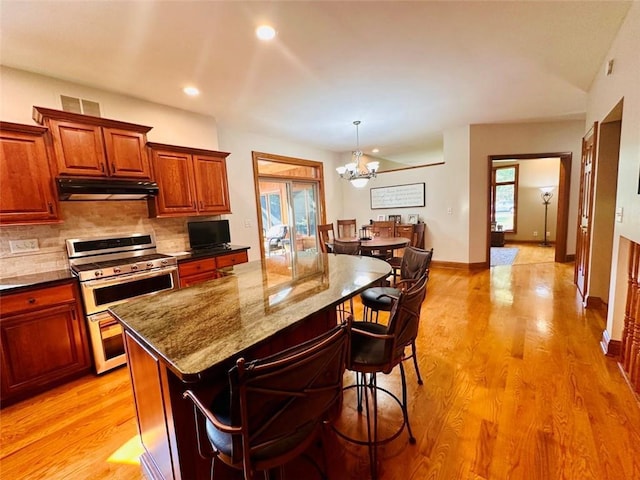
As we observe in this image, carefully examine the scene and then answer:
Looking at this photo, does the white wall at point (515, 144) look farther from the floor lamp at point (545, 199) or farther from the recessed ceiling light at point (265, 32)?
the recessed ceiling light at point (265, 32)

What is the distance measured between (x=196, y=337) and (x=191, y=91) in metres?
2.97

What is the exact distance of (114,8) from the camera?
1832 millimetres

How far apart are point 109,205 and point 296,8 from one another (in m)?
2.62

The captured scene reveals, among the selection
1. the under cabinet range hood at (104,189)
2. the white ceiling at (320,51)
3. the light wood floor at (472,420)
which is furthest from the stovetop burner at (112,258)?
the white ceiling at (320,51)

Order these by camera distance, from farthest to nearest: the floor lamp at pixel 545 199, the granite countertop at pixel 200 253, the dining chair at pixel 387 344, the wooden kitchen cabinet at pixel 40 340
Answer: the floor lamp at pixel 545 199 < the granite countertop at pixel 200 253 < the wooden kitchen cabinet at pixel 40 340 < the dining chair at pixel 387 344

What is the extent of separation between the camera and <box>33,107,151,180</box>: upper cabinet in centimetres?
244

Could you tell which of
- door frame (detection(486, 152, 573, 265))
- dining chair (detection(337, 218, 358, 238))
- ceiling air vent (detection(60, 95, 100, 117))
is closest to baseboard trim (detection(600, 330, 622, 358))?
door frame (detection(486, 152, 573, 265))

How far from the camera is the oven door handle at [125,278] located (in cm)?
235

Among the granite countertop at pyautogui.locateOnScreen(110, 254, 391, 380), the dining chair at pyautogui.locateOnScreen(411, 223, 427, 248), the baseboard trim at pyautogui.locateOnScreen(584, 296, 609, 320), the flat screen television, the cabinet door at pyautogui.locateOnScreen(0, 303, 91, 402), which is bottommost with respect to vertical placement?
the baseboard trim at pyautogui.locateOnScreen(584, 296, 609, 320)

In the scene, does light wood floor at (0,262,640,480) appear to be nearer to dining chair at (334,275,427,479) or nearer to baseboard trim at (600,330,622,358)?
baseboard trim at (600,330,622,358)

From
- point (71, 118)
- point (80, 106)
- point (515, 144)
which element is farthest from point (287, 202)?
point (515, 144)

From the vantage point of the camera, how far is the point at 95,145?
263 centimetres

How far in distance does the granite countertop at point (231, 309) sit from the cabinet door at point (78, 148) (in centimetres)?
178

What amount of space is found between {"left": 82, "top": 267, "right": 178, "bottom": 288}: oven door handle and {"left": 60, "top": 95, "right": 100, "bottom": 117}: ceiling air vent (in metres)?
1.67
